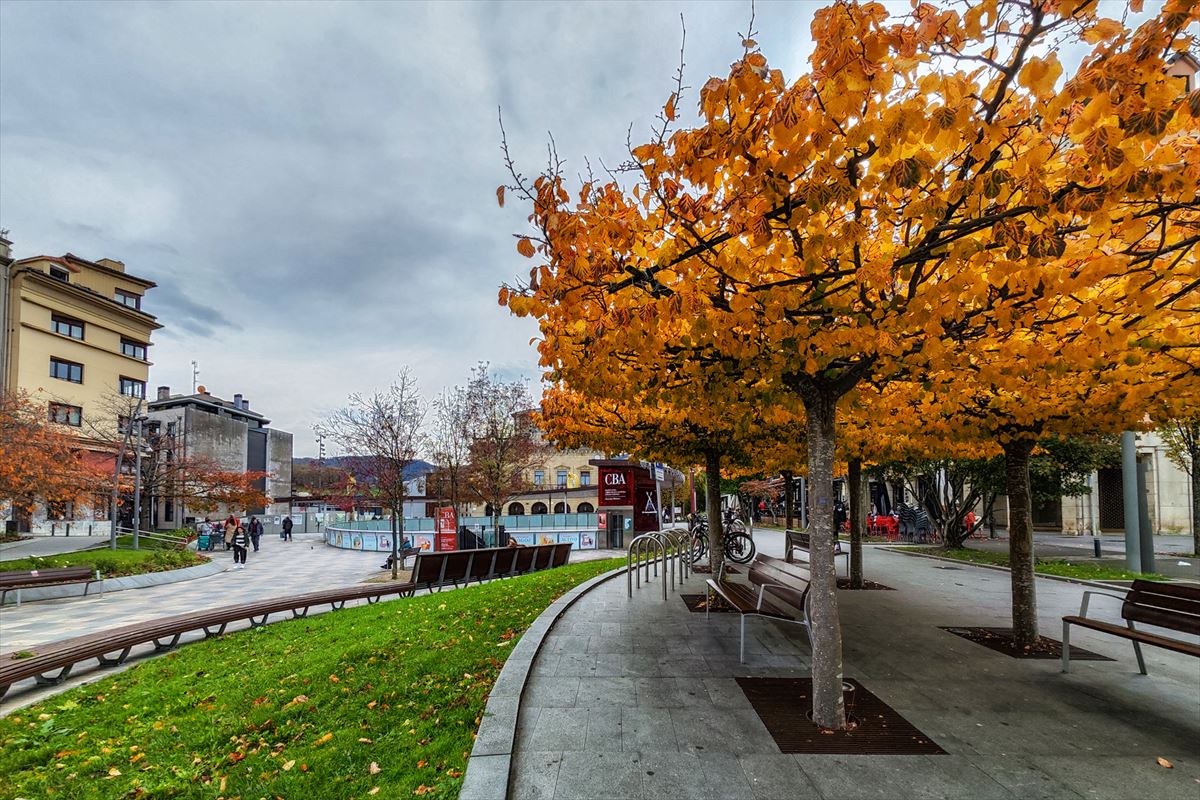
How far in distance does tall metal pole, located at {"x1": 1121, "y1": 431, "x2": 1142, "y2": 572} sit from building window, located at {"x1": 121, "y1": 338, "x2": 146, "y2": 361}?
49526mm

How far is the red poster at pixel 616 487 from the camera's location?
20141 mm

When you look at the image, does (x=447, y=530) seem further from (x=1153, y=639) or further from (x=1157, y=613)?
(x=1153, y=639)

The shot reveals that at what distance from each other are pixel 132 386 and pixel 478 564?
36158 millimetres

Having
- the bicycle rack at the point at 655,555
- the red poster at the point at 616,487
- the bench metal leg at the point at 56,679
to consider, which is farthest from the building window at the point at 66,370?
the bicycle rack at the point at 655,555

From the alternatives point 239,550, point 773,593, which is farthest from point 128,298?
point 773,593

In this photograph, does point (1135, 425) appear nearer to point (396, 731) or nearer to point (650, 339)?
point (650, 339)

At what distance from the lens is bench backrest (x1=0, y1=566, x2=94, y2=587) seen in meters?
11.9

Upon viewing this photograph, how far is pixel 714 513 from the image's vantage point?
11.1m

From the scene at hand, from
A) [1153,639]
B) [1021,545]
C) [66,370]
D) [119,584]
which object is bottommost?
[119,584]

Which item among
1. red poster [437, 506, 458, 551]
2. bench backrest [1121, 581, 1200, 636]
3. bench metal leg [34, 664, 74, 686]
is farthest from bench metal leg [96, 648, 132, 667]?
red poster [437, 506, 458, 551]

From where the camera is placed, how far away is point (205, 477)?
27312mm

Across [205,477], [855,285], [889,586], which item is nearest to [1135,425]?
[855,285]

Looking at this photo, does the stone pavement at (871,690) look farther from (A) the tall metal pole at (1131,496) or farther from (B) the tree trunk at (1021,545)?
(A) the tall metal pole at (1131,496)

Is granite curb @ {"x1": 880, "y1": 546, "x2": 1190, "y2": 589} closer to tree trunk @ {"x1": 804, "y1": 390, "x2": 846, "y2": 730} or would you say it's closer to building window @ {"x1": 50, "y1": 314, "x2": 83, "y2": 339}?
tree trunk @ {"x1": 804, "y1": 390, "x2": 846, "y2": 730}
